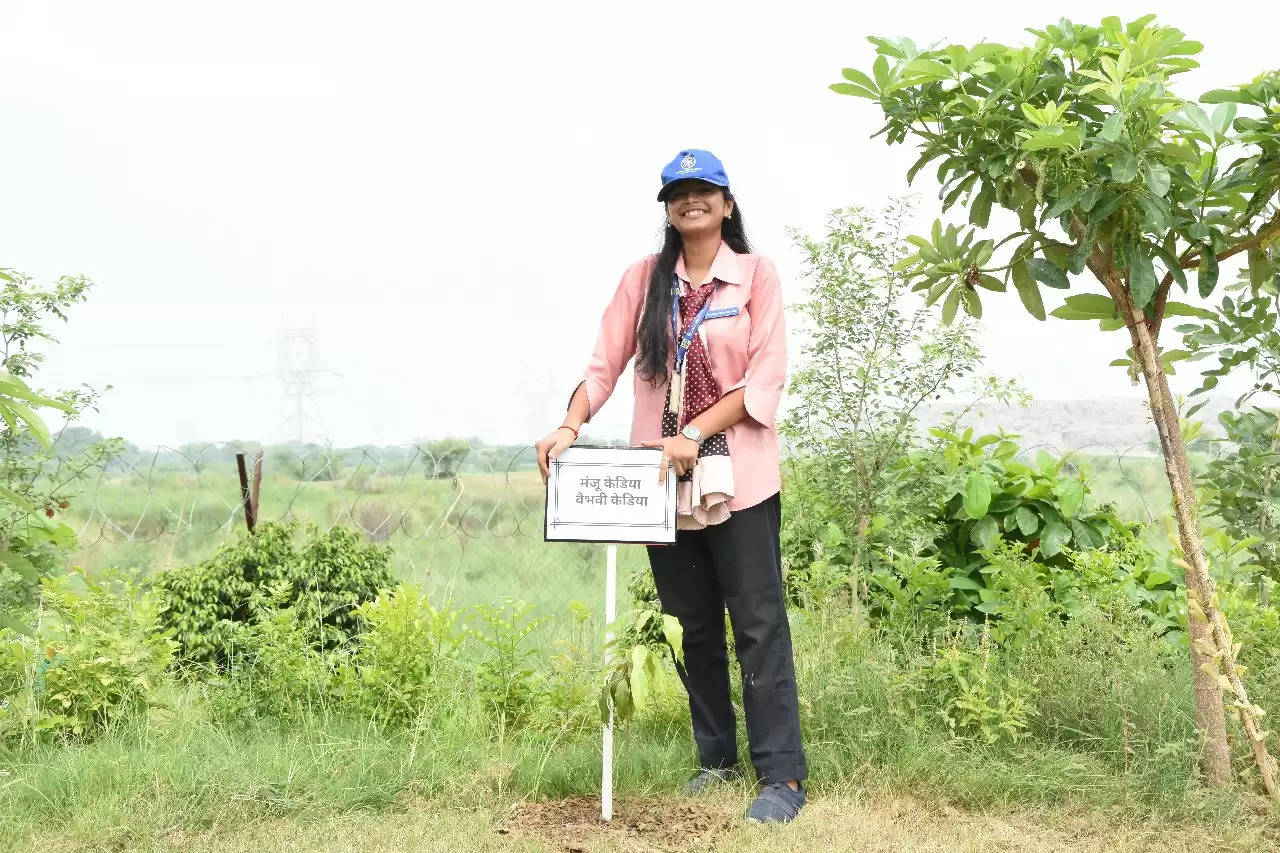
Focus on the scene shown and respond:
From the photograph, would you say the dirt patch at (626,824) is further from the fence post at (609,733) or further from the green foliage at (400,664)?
the green foliage at (400,664)

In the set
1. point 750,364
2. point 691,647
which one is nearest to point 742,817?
point 691,647

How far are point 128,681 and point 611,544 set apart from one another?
208 cm

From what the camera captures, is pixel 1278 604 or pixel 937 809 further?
pixel 1278 604

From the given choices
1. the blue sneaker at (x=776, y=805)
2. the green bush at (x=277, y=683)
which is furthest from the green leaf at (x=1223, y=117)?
the green bush at (x=277, y=683)

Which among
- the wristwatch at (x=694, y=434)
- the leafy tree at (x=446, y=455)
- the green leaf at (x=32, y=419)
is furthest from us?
the leafy tree at (x=446, y=455)

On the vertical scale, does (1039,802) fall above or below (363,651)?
below

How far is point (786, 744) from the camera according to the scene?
12.2 ft

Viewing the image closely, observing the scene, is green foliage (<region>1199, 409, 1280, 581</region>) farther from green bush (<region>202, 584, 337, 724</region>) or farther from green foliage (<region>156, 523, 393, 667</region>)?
green foliage (<region>156, 523, 393, 667</region>)

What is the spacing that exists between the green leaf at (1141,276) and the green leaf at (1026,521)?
5.42 feet

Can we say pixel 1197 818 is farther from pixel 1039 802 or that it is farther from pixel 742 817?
pixel 742 817

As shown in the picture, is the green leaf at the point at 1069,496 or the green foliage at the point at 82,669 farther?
the green leaf at the point at 1069,496

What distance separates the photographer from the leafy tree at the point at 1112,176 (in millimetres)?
3465

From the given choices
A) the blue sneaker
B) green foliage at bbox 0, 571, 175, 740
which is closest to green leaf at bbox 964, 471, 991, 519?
the blue sneaker

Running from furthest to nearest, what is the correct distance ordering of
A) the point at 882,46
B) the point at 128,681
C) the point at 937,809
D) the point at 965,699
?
the point at 128,681
the point at 965,699
the point at 937,809
the point at 882,46
